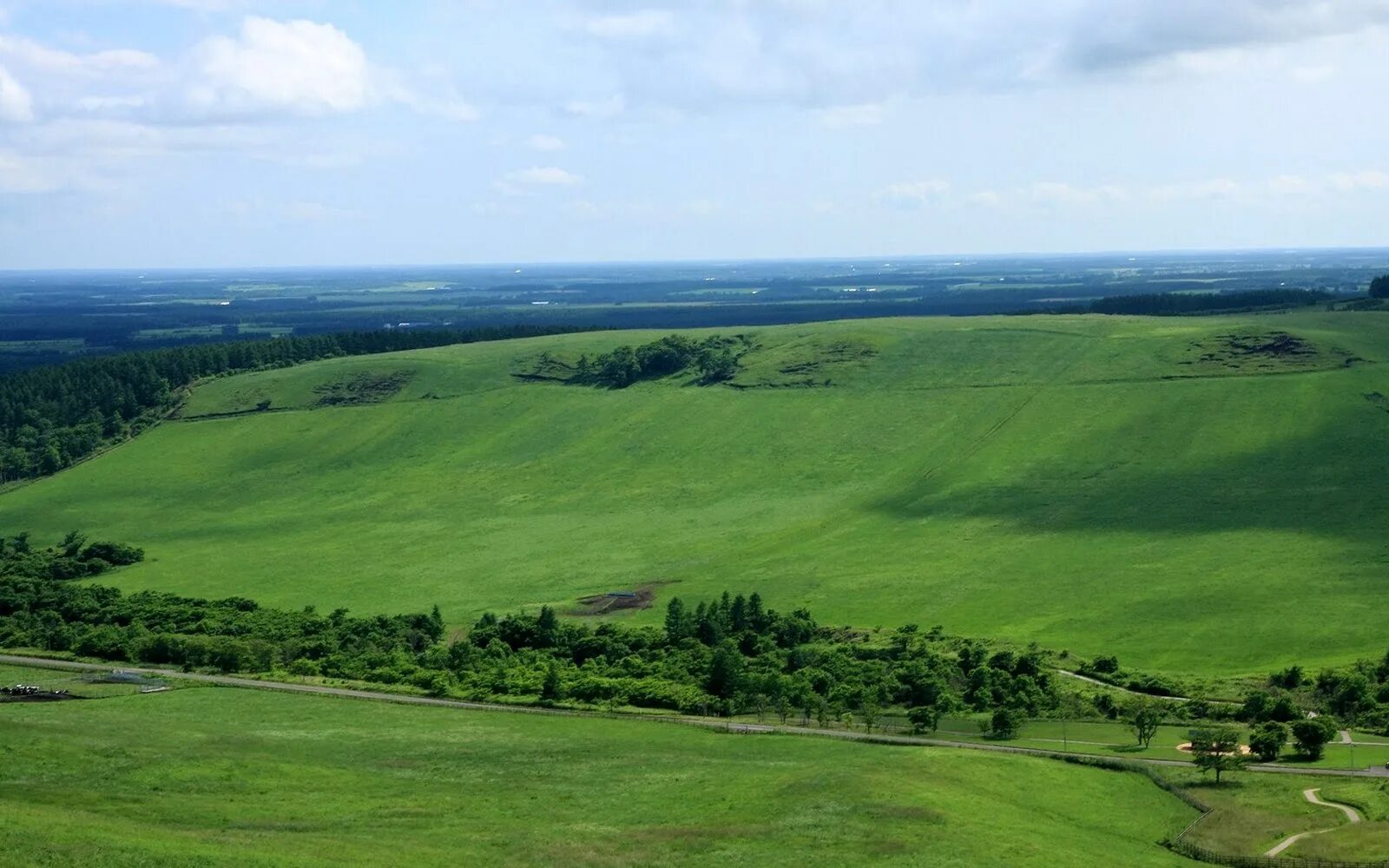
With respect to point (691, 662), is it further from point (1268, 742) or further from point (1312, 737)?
point (1312, 737)

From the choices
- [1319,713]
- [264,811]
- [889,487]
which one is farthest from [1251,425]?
[264,811]

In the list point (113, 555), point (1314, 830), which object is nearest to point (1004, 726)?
point (1314, 830)

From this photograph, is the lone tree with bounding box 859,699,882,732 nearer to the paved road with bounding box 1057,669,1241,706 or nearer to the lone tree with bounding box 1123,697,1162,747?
the lone tree with bounding box 1123,697,1162,747

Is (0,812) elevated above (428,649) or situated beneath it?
elevated above

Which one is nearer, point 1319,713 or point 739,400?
point 1319,713

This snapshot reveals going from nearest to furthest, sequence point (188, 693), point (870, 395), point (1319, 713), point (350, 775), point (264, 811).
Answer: point (264, 811) < point (350, 775) < point (1319, 713) < point (188, 693) < point (870, 395)

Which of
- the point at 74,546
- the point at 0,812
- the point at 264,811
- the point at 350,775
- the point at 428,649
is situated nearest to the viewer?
the point at 0,812

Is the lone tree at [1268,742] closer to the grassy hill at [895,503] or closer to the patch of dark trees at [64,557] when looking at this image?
the grassy hill at [895,503]

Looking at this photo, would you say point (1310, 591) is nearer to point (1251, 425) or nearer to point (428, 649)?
point (1251, 425)
